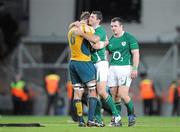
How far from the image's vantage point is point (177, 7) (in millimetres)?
38281

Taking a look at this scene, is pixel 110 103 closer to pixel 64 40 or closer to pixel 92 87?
pixel 92 87

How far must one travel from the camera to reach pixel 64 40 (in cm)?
3772

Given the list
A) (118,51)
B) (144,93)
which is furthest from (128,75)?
(144,93)

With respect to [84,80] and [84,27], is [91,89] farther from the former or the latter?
[84,27]

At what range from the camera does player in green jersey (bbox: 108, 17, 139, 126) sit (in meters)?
17.7

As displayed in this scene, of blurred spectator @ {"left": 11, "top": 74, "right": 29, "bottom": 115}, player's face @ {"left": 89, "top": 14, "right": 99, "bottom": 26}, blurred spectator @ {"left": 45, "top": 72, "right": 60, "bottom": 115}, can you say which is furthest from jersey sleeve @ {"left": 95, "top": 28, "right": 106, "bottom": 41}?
blurred spectator @ {"left": 11, "top": 74, "right": 29, "bottom": 115}

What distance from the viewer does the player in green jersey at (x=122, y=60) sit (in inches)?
696

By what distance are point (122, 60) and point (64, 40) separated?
20.0 meters

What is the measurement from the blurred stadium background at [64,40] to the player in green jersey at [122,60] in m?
19.7

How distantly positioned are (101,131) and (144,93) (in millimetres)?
20403

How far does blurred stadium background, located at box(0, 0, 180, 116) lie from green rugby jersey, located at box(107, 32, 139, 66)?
64.8ft

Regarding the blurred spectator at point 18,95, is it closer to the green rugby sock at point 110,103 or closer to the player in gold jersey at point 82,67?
the green rugby sock at point 110,103

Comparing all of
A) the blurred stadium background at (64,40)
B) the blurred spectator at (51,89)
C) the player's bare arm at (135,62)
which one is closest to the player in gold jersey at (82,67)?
the player's bare arm at (135,62)

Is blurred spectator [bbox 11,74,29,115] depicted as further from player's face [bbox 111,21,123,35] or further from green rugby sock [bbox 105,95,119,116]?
green rugby sock [bbox 105,95,119,116]
